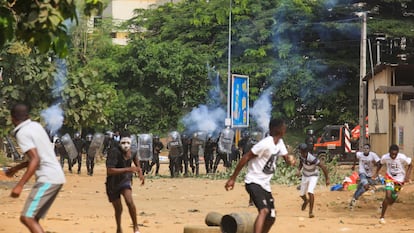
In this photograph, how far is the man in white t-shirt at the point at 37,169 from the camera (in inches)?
340

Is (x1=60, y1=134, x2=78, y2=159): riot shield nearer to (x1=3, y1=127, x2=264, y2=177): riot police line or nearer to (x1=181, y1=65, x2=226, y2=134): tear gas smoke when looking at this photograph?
(x1=3, y1=127, x2=264, y2=177): riot police line

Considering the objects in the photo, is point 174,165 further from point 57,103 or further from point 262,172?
point 262,172

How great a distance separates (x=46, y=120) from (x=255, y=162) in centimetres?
2205

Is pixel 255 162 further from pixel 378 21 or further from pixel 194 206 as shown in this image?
pixel 378 21

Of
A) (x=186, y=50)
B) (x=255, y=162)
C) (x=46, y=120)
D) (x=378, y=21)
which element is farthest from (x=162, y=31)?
(x=255, y=162)

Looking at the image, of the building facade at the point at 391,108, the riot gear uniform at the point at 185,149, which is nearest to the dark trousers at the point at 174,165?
the riot gear uniform at the point at 185,149

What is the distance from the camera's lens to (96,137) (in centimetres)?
3325

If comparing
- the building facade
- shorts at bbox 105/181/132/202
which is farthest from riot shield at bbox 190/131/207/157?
shorts at bbox 105/181/132/202

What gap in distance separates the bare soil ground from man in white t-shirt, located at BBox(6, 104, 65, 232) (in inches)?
183

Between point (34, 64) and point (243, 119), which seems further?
point (243, 119)

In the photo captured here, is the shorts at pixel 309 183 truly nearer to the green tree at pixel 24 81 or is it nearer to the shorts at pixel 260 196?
the shorts at pixel 260 196

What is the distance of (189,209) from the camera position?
19219mm

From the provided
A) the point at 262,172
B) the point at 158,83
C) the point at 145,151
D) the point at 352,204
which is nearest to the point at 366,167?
the point at 352,204

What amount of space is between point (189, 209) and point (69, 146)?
14.1m
